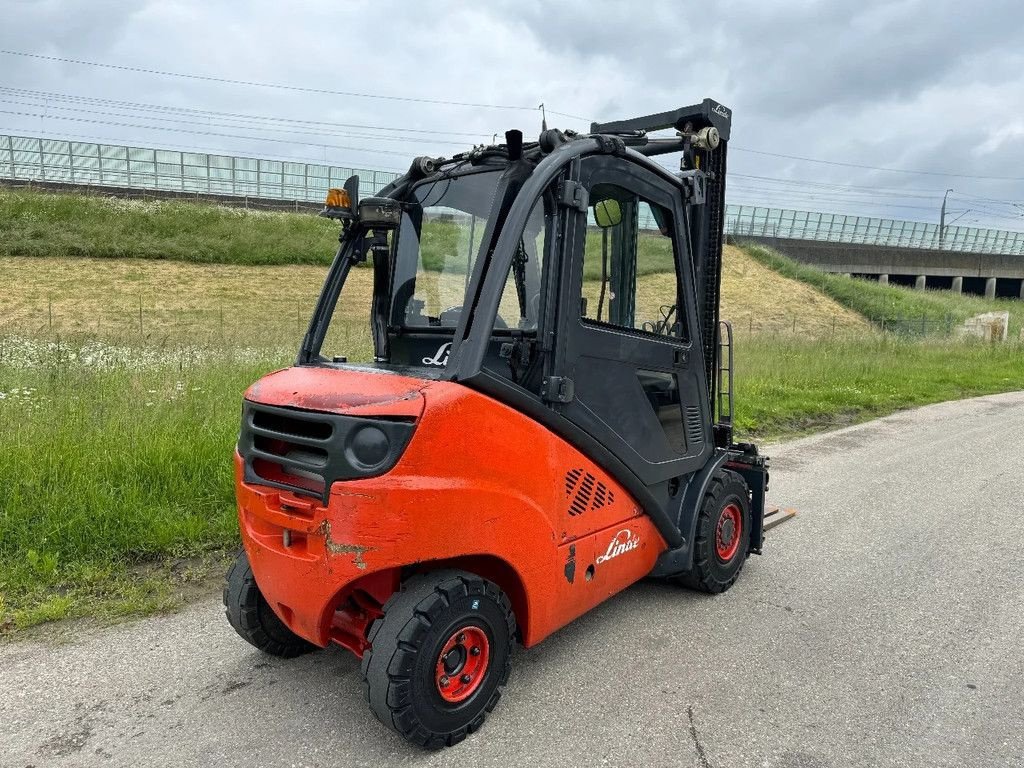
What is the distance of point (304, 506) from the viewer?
2596mm

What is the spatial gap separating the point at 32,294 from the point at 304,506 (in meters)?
24.5

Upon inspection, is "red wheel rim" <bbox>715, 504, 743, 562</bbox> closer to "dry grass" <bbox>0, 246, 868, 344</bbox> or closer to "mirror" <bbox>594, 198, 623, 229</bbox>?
"mirror" <bbox>594, 198, 623, 229</bbox>

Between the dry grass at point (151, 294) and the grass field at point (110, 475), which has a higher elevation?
the dry grass at point (151, 294)

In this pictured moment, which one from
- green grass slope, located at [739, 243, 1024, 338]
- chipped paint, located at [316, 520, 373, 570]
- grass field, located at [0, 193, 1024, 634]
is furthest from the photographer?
green grass slope, located at [739, 243, 1024, 338]

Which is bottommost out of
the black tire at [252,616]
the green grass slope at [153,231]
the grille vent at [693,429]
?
the black tire at [252,616]

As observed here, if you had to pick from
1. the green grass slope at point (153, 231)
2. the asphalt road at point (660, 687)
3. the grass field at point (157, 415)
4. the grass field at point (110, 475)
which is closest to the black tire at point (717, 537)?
the asphalt road at point (660, 687)

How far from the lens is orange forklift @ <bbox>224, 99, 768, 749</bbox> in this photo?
252cm

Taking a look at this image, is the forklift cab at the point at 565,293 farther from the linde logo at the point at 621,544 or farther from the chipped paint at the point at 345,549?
the chipped paint at the point at 345,549

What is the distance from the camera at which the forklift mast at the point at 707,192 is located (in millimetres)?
4184

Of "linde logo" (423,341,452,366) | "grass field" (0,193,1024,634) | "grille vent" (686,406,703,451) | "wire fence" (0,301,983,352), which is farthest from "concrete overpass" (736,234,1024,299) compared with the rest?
"linde logo" (423,341,452,366)

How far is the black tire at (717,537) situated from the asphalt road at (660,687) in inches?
4.2

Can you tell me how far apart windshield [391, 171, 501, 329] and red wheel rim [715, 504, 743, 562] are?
203 centimetres

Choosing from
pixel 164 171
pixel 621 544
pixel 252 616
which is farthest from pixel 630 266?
pixel 164 171

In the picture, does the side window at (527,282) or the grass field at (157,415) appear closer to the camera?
the side window at (527,282)
